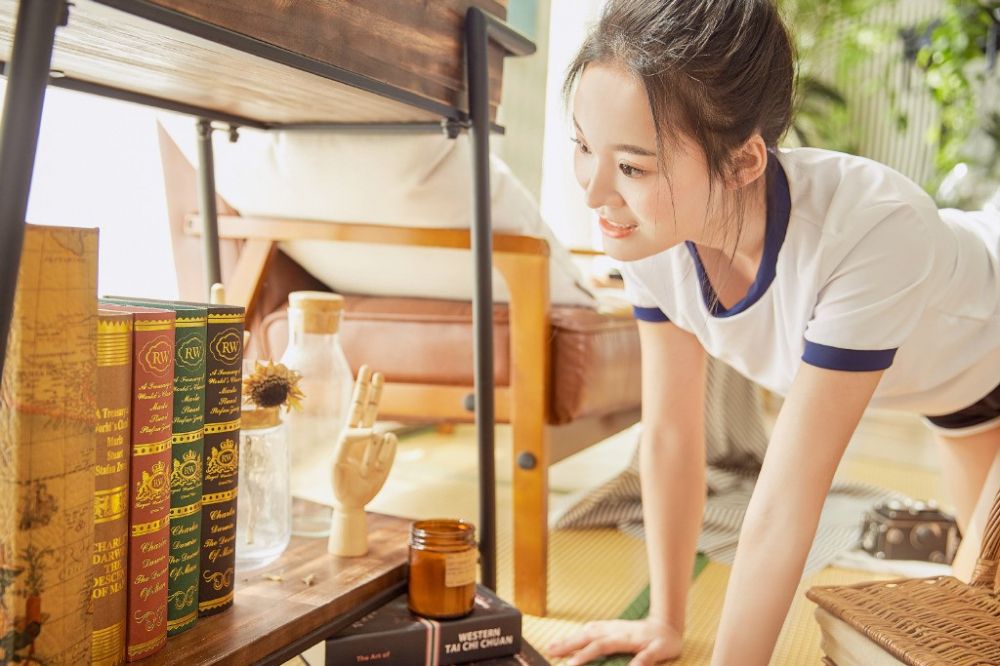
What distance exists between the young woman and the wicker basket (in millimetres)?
81

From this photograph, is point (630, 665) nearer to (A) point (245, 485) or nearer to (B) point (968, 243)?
(A) point (245, 485)

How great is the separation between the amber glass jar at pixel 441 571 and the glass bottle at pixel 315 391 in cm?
19

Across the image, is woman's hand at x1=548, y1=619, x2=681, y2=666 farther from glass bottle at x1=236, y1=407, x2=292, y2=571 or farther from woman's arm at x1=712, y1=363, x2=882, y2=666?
glass bottle at x1=236, y1=407, x2=292, y2=571

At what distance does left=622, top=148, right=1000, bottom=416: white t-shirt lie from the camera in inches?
Answer: 35.0

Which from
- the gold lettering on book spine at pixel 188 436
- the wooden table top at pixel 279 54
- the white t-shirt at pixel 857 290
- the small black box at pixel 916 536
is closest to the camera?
the wooden table top at pixel 279 54

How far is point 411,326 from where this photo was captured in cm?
145

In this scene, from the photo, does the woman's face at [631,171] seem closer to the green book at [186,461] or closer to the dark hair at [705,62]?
the dark hair at [705,62]

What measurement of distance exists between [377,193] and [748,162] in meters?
0.61

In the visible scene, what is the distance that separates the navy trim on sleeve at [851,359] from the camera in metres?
0.87

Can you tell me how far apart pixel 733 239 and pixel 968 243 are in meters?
0.35

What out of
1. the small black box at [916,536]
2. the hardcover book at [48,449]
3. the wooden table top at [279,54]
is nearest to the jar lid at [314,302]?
the wooden table top at [279,54]

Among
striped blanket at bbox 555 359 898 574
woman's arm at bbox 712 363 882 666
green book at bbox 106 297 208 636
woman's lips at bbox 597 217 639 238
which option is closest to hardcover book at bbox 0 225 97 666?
green book at bbox 106 297 208 636

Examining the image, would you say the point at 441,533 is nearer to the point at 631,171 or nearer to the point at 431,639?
the point at 431,639

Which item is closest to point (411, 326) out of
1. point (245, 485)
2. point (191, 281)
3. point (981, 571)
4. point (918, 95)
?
point (191, 281)
